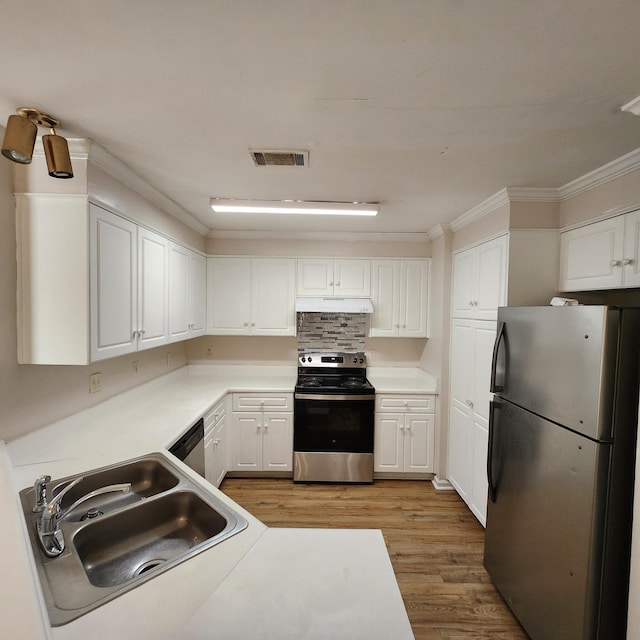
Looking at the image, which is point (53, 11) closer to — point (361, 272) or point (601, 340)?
point (601, 340)

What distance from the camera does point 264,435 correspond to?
3.18m

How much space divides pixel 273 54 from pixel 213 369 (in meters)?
3.17

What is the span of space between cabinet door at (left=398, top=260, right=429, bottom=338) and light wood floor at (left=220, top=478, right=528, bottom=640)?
5.13ft

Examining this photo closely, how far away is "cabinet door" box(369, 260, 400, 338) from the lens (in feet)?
11.4

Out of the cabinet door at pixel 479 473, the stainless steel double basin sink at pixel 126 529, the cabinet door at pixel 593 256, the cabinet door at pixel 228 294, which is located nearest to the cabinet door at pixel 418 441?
the cabinet door at pixel 479 473

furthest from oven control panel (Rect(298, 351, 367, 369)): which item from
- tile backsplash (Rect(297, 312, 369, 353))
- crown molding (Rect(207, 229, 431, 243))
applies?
crown molding (Rect(207, 229, 431, 243))

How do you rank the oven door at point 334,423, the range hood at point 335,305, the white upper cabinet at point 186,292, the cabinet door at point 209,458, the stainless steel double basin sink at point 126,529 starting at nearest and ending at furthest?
the stainless steel double basin sink at point 126,529 < the cabinet door at point 209,458 < the white upper cabinet at point 186,292 < the oven door at point 334,423 < the range hood at point 335,305

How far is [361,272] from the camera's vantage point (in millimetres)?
3480

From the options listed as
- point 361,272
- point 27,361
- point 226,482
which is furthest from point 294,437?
point 27,361

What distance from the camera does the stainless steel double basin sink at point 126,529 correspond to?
3.34ft

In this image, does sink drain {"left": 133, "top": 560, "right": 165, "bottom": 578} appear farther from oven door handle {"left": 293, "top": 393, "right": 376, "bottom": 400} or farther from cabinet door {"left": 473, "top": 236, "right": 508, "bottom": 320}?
cabinet door {"left": 473, "top": 236, "right": 508, "bottom": 320}

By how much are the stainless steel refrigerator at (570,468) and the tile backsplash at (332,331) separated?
1.88 meters

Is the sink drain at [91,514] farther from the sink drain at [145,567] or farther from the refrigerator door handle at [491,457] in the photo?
the refrigerator door handle at [491,457]

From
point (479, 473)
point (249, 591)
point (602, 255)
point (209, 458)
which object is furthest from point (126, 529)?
point (602, 255)
